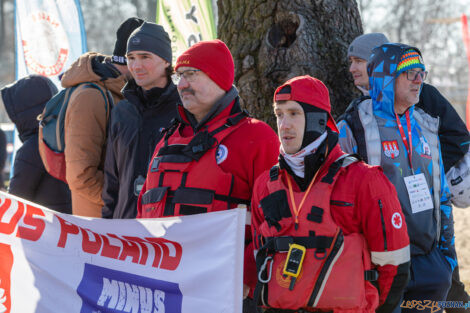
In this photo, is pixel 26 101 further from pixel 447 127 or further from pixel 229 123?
pixel 447 127

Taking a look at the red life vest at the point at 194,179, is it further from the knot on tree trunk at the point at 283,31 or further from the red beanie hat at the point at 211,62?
the knot on tree trunk at the point at 283,31

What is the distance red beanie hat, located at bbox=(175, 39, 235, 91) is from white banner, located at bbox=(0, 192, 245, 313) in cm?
78

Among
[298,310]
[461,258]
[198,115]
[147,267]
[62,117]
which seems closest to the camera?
[298,310]

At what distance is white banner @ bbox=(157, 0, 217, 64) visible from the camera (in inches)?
292

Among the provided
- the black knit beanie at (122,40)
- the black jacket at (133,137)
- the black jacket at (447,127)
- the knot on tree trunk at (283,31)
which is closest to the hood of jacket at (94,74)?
the black knit beanie at (122,40)

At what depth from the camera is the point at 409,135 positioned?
3307 mm

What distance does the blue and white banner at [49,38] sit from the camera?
8.04 metres

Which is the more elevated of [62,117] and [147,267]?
[62,117]

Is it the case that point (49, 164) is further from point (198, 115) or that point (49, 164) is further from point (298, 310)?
point (298, 310)

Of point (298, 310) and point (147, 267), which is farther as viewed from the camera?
point (147, 267)

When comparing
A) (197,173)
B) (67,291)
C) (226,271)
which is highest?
(197,173)

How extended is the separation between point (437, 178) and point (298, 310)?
49.1 inches

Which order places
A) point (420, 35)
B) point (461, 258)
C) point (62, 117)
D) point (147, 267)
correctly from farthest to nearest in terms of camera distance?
1. point (420, 35)
2. point (461, 258)
3. point (62, 117)
4. point (147, 267)

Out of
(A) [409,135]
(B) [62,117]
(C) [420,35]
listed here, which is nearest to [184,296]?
(A) [409,135]
